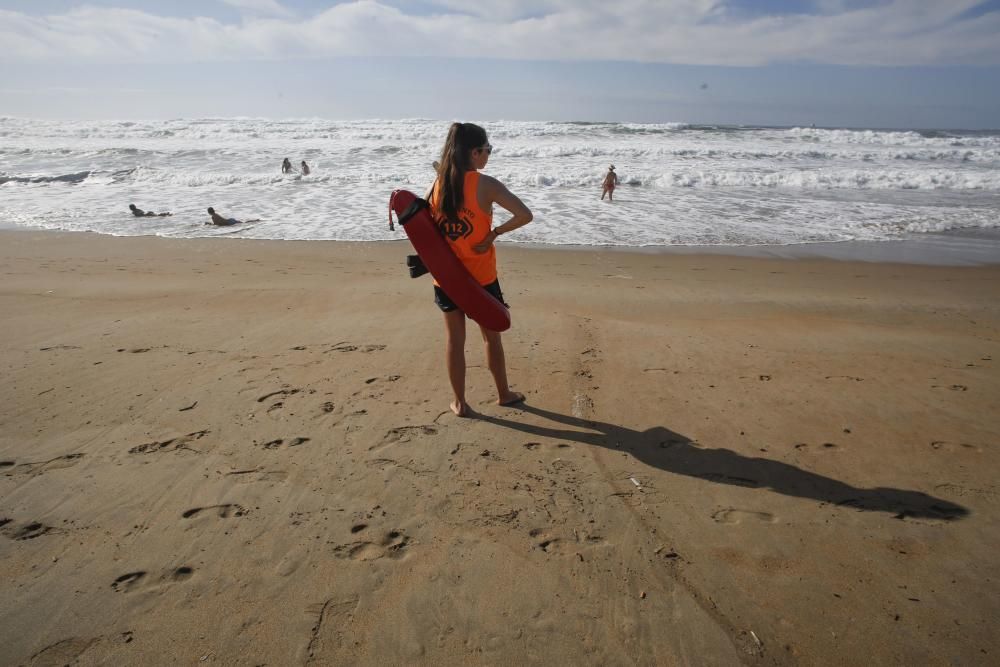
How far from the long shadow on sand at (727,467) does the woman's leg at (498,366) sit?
0.11 meters

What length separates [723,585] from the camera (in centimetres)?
203

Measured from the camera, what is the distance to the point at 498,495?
256 centimetres

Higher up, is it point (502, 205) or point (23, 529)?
point (502, 205)

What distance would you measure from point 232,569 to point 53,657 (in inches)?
21.9

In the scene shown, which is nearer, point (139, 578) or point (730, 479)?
point (139, 578)

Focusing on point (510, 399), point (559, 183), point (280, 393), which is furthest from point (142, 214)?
point (510, 399)

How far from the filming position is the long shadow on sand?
2.47m

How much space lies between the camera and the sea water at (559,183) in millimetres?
11164

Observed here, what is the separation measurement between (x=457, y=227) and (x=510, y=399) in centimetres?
123

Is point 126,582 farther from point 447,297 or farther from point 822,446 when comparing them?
point 822,446

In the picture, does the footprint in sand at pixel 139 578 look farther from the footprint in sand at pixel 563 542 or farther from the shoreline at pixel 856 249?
the shoreline at pixel 856 249

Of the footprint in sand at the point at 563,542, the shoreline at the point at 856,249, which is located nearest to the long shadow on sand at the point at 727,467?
the footprint in sand at the point at 563,542

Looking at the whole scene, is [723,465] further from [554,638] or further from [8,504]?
[8,504]

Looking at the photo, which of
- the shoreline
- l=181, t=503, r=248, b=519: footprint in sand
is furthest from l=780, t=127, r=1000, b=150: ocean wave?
l=181, t=503, r=248, b=519: footprint in sand
